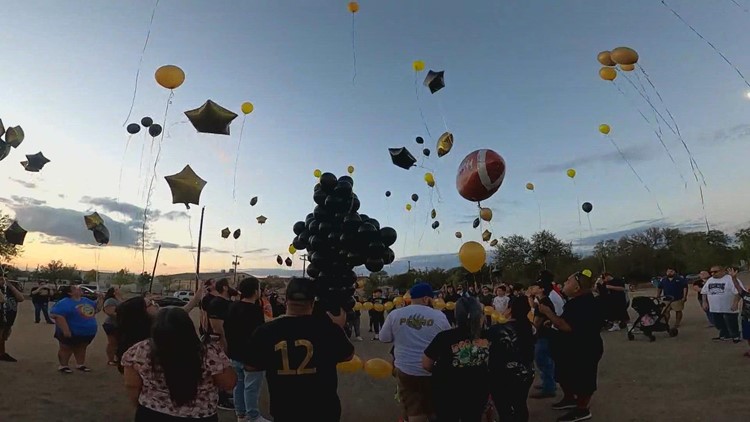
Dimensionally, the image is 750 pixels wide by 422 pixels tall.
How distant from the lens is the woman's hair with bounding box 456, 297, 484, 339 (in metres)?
3.33

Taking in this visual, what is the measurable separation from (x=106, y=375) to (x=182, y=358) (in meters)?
5.75

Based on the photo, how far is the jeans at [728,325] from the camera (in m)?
8.58

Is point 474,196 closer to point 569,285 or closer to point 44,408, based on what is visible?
point 569,285

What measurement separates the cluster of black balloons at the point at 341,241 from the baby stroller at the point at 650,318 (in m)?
5.45

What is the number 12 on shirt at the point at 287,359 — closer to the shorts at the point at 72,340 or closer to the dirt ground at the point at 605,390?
the dirt ground at the point at 605,390

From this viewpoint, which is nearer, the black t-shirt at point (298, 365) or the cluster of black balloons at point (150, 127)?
the black t-shirt at point (298, 365)

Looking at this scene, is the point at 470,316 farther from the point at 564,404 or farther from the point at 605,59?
the point at 605,59

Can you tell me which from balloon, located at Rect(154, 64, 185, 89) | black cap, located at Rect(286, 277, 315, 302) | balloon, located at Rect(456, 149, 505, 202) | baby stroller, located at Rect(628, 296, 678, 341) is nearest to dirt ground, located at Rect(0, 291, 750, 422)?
baby stroller, located at Rect(628, 296, 678, 341)

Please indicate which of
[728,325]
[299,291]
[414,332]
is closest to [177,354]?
[299,291]

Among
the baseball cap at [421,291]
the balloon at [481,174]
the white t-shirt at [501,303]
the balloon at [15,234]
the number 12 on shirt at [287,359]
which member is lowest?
the white t-shirt at [501,303]

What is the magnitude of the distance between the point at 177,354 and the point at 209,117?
5921 mm

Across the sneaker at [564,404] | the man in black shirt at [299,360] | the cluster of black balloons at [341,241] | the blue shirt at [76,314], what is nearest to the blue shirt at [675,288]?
the cluster of black balloons at [341,241]

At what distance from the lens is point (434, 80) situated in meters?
9.79

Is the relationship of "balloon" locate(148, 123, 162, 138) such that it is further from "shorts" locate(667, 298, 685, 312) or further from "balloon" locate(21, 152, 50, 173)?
"shorts" locate(667, 298, 685, 312)
